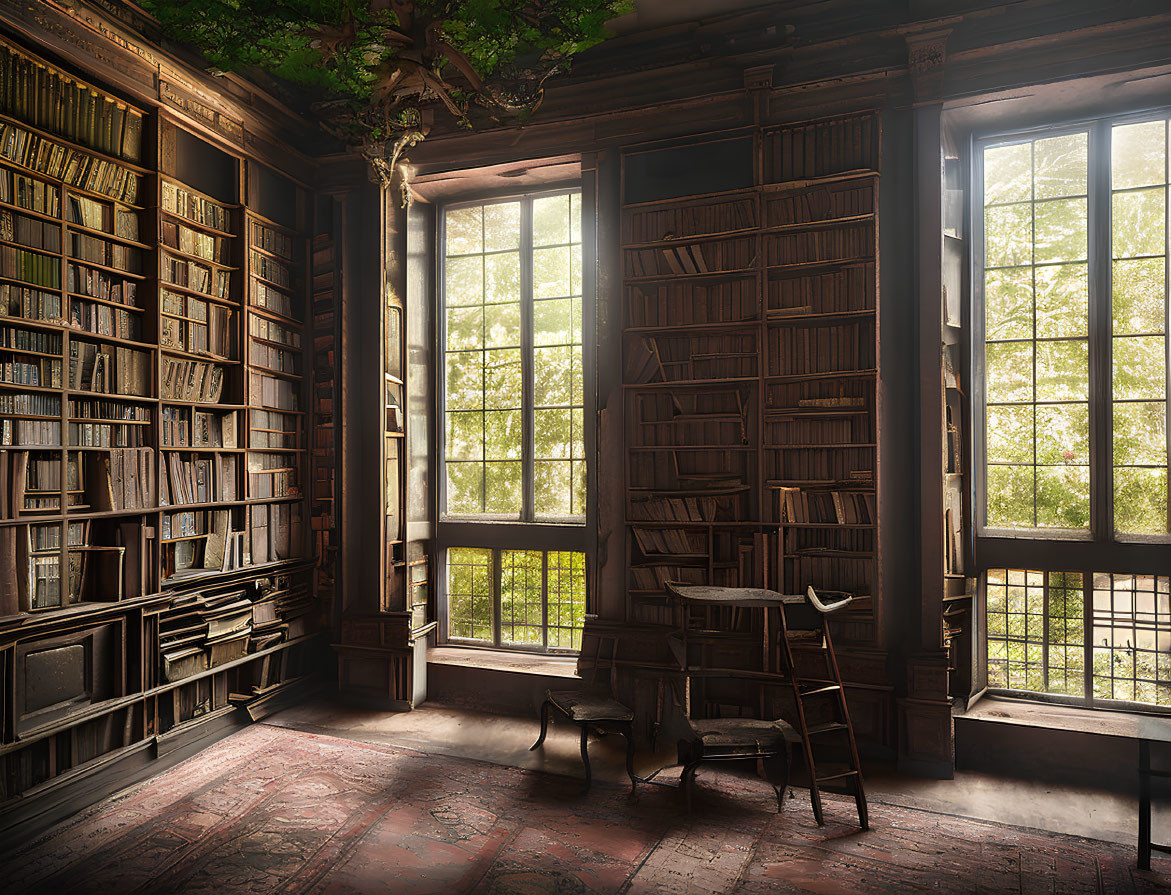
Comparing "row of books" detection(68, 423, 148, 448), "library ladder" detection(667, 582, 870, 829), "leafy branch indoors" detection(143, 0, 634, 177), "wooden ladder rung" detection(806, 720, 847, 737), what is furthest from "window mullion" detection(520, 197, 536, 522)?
"wooden ladder rung" detection(806, 720, 847, 737)

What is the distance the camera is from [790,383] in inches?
177

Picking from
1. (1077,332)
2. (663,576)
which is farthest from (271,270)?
(1077,332)

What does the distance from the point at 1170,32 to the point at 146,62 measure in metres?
5.75

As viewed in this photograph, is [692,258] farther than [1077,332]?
Yes

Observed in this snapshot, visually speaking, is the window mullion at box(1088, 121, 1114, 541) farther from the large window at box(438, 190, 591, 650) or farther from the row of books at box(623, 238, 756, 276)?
the large window at box(438, 190, 591, 650)

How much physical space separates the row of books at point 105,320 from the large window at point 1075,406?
5229mm

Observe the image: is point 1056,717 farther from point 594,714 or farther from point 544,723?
point 544,723

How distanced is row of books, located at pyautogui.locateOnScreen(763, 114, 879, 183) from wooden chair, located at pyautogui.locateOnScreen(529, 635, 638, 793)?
325 centimetres

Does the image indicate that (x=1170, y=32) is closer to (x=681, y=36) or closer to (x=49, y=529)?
(x=681, y=36)

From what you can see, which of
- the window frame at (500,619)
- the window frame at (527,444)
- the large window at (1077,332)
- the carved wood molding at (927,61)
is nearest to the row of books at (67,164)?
the window frame at (527,444)

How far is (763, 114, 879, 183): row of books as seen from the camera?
14.2 feet

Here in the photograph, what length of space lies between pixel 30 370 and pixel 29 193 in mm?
892

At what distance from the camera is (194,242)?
4613mm

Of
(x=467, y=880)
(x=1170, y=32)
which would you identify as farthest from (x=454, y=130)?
(x=467, y=880)
